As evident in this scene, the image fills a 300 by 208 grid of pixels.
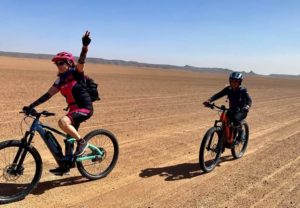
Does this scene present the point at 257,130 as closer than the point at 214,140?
No

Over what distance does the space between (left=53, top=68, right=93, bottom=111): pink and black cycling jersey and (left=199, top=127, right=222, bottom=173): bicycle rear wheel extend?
2521mm

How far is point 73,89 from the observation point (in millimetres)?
6633

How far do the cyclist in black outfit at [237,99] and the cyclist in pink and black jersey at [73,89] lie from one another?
117 inches

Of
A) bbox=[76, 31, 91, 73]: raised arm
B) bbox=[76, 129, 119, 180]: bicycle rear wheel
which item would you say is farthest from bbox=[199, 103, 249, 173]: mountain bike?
bbox=[76, 31, 91, 73]: raised arm

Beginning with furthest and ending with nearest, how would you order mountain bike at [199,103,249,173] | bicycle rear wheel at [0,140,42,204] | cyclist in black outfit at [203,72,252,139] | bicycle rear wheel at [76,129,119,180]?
cyclist in black outfit at [203,72,252,139]
mountain bike at [199,103,249,173]
bicycle rear wheel at [76,129,119,180]
bicycle rear wheel at [0,140,42,204]

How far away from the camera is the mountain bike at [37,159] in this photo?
608 cm

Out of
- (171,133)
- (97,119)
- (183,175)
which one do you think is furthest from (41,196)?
(97,119)

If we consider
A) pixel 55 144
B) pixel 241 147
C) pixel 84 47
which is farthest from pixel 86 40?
pixel 241 147

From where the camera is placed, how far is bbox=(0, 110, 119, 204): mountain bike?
608 cm

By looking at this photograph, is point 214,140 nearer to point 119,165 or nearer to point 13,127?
point 119,165

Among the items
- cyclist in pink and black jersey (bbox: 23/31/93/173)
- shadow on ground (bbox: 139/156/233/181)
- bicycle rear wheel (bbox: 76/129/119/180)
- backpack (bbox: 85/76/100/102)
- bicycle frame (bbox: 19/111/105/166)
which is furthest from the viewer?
shadow on ground (bbox: 139/156/233/181)

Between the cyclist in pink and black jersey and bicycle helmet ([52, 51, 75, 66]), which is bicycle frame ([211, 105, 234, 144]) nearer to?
the cyclist in pink and black jersey

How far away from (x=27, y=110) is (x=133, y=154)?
138 inches

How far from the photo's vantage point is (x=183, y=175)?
7895 millimetres
